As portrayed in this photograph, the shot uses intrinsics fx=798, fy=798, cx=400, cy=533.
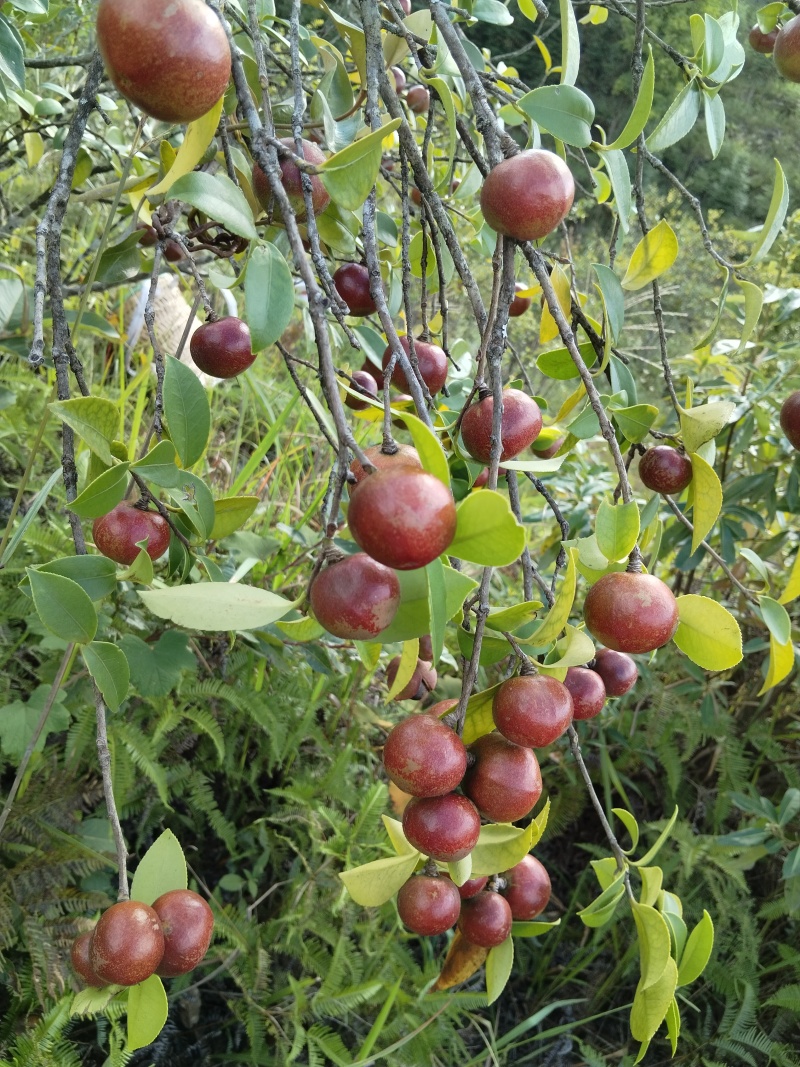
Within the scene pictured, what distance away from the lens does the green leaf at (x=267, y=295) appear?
1.32 feet

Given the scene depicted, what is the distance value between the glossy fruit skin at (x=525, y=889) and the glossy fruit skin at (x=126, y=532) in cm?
33

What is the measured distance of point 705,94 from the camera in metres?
0.59

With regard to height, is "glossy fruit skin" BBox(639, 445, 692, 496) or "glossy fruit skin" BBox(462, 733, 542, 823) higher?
"glossy fruit skin" BBox(639, 445, 692, 496)

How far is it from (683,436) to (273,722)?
89 cm

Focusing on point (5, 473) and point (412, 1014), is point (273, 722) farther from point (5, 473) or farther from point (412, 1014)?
point (5, 473)

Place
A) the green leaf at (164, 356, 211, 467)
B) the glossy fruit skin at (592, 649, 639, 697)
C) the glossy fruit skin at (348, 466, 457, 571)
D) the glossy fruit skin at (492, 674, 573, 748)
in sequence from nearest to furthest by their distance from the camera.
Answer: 1. the glossy fruit skin at (348, 466, 457, 571)
2. the glossy fruit skin at (492, 674, 573, 748)
3. the green leaf at (164, 356, 211, 467)
4. the glossy fruit skin at (592, 649, 639, 697)

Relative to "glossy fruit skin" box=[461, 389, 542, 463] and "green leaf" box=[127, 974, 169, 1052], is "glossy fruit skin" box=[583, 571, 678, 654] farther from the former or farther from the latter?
"green leaf" box=[127, 974, 169, 1052]

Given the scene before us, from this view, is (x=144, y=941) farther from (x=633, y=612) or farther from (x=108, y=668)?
A: (x=633, y=612)

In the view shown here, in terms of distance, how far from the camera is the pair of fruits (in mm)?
408

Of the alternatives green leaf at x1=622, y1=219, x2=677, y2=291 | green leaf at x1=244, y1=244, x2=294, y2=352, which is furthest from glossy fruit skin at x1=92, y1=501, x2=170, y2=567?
green leaf at x1=622, y1=219, x2=677, y2=291

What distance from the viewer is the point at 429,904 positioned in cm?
46

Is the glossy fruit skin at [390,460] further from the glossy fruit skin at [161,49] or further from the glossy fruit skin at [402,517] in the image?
the glossy fruit skin at [161,49]

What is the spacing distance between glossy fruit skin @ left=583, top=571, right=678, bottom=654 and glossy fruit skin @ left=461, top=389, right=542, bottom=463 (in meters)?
0.09

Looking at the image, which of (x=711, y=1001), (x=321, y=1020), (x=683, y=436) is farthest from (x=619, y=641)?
(x=711, y=1001)
